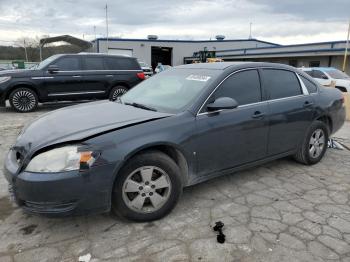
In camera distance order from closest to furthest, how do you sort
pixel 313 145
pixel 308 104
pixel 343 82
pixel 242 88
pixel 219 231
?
pixel 219 231, pixel 242 88, pixel 308 104, pixel 313 145, pixel 343 82

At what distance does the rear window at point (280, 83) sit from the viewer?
14.3ft

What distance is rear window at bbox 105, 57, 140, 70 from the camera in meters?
11.1

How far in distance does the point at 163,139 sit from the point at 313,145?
9.23ft

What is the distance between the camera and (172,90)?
403 centimetres

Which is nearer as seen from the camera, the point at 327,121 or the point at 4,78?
the point at 327,121

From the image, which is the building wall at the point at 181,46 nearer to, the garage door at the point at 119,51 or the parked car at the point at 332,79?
the garage door at the point at 119,51

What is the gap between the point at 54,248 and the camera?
288 cm

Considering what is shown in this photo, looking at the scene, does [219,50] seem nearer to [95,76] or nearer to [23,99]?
[95,76]

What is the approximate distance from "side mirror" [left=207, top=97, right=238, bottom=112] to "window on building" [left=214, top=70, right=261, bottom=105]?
17 cm

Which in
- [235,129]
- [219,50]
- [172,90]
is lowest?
[235,129]

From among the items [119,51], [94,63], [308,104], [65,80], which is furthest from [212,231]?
[119,51]

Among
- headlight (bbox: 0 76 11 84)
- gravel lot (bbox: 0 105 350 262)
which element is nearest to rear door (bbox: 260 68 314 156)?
gravel lot (bbox: 0 105 350 262)

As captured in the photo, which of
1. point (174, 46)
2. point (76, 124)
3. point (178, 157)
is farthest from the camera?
point (174, 46)

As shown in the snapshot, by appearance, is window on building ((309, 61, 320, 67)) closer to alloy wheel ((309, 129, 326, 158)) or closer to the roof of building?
the roof of building
